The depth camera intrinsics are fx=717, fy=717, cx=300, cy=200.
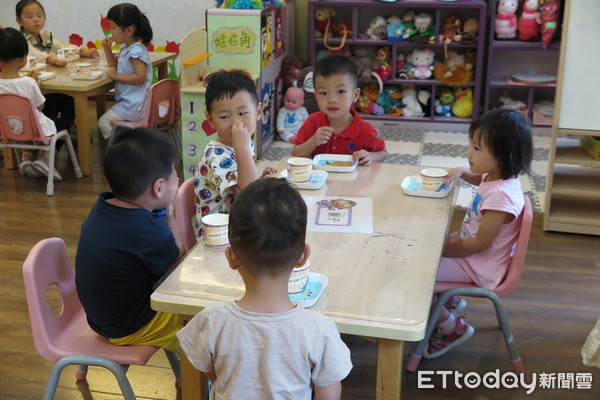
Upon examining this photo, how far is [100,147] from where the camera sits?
504 centimetres

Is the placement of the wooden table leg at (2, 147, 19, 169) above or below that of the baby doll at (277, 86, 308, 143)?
below

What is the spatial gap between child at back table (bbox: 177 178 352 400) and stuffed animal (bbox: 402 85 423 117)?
169 inches

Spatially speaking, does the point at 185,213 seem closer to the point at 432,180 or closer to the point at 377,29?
the point at 432,180

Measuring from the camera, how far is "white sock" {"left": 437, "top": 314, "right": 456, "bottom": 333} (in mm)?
2414

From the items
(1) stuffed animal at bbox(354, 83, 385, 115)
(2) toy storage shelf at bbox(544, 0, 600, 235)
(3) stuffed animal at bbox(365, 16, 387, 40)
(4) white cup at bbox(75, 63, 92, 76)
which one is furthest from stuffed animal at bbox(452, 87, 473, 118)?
(4) white cup at bbox(75, 63, 92, 76)

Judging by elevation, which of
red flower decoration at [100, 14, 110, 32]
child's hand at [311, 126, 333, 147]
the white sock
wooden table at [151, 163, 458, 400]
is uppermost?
red flower decoration at [100, 14, 110, 32]

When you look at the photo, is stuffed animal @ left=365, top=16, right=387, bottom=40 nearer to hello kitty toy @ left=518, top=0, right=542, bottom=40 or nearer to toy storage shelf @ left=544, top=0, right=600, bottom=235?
hello kitty toy @ left=518, top=0, right=542, bottom=40

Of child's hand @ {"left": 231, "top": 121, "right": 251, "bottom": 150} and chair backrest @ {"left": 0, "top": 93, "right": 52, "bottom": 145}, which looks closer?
child's hand @ {"left": 231, "top": 121, "right": 251, "bottom": 150}

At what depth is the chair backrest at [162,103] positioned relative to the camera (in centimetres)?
419

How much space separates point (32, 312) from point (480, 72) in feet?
13.8

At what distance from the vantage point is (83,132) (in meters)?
4.40

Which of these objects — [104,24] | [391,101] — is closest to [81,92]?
[104,24]

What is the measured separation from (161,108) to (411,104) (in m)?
2.06

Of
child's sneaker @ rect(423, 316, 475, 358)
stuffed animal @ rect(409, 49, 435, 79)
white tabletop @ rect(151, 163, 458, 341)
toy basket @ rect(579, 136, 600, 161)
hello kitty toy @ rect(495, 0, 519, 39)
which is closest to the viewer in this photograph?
white tabletop @ rect(151, 163, 458, 341)
